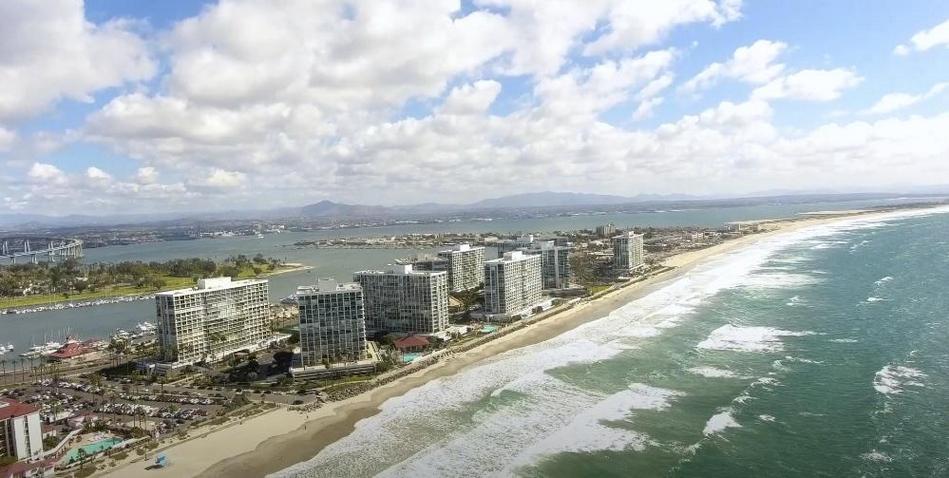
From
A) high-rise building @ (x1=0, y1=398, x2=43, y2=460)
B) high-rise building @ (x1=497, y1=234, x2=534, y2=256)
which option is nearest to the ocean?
high-rise building @ (x1=0, y1=398, x2=43, y2=460)

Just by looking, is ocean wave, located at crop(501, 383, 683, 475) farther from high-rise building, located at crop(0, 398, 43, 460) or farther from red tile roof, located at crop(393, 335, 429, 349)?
high-rise building, located at crop(0, 398, 43, 460)

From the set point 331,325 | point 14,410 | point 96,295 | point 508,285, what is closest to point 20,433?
point 14,410

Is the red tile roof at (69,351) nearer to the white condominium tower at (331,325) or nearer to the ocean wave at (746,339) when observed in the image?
the white condominium tower at (331,325)

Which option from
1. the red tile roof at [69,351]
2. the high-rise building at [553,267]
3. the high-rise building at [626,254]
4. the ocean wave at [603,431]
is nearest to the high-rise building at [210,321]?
the red tile roof at [69,351]

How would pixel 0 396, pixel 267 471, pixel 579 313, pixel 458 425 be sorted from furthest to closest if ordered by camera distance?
pixel 579 313
pixel 0 396
pixel 458 425
pixel 267 471

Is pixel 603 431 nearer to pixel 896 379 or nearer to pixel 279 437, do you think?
pixel 279 437

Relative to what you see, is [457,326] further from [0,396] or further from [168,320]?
[0,396]

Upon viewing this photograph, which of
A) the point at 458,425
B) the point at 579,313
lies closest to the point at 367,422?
the point at 458,425
